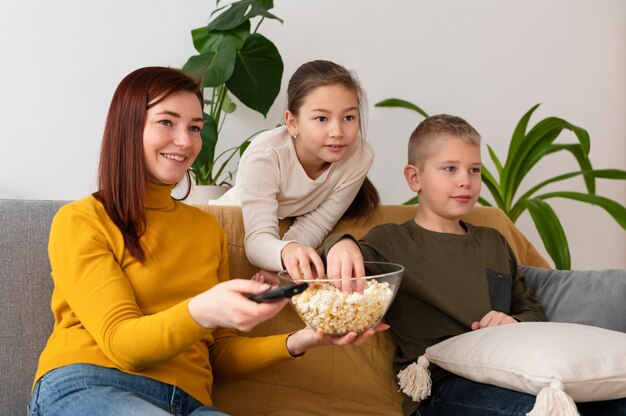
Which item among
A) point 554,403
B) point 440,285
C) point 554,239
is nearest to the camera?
point 554,403

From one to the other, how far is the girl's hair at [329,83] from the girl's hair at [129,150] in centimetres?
45

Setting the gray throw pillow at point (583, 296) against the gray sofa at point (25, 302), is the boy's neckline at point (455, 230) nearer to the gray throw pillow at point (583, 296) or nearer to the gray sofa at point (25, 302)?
the gray throw pillow at point (583, 296)

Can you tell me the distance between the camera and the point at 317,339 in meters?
1.18

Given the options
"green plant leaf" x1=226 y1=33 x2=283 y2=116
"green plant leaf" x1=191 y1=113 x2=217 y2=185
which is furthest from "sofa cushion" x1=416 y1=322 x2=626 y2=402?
"green plant leaf" x1=226 y1=33 x2=283 y2=116

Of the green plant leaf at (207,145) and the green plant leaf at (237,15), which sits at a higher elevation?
the green plant leaf at (237,15)

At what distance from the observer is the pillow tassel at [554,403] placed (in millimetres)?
1228

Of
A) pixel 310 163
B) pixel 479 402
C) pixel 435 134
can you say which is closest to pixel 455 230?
pixel 435 134

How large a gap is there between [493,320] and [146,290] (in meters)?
0.78

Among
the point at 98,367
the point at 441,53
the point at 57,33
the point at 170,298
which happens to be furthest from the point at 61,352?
the point at 441,53

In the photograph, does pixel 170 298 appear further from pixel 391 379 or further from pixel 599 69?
pixel 599 69

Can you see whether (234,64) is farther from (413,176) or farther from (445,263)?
(445,263)

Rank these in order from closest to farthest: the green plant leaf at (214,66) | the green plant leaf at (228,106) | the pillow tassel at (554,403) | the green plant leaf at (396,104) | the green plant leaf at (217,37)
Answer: the pillow tassel at (554,403)
the green plant leaf at (214,66)
the green plant leaf at (217,37)
the green plant leaf at (228,106)
the green plant leaf at (396,104)

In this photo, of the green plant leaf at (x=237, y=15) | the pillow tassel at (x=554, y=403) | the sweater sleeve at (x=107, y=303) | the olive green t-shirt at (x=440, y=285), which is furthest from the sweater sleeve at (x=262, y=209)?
the green plant leaf at (x=237, y=15)

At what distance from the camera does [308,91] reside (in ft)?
5.70
